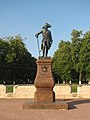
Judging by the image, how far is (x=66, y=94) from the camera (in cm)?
2422

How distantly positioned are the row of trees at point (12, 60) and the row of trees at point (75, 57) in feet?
28.1

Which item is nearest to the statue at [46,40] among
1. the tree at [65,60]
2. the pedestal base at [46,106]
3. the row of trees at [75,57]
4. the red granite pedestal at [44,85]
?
the red granite pedestal at [44,85]

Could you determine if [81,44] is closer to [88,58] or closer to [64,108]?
[88,58]

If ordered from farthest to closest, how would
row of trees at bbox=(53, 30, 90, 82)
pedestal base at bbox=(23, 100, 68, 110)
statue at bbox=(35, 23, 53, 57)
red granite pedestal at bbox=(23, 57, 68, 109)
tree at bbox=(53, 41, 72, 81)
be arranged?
tree at bbox=(53, 41, 72, 81) → row of trees at bbox=(53, 30, 90, 82) → statue at bbox=(35, 23, 53, 57) → red granite pedestal at bbox=(23, 57, 68, 109) → pedestal base at bbox=(23, 100, 68, 110)

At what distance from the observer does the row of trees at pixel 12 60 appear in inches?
2361

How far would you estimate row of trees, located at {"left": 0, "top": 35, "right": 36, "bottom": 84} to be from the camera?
60.0 meters

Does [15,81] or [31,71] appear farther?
[31,71]

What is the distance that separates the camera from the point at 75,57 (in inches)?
2224

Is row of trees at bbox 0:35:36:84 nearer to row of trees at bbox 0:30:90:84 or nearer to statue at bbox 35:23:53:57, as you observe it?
row of trees at bbox 0:30:90:84

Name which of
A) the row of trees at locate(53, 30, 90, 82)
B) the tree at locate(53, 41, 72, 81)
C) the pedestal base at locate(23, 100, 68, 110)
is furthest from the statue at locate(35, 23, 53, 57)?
the tree at locate(53, 41, 72, 81)

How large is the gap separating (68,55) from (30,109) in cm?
4485

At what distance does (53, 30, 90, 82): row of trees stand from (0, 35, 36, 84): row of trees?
8.57 meters

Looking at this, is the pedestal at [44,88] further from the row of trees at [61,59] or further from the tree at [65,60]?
the tree at [65,60]

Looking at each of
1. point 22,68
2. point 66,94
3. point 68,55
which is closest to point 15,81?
point 22,68
